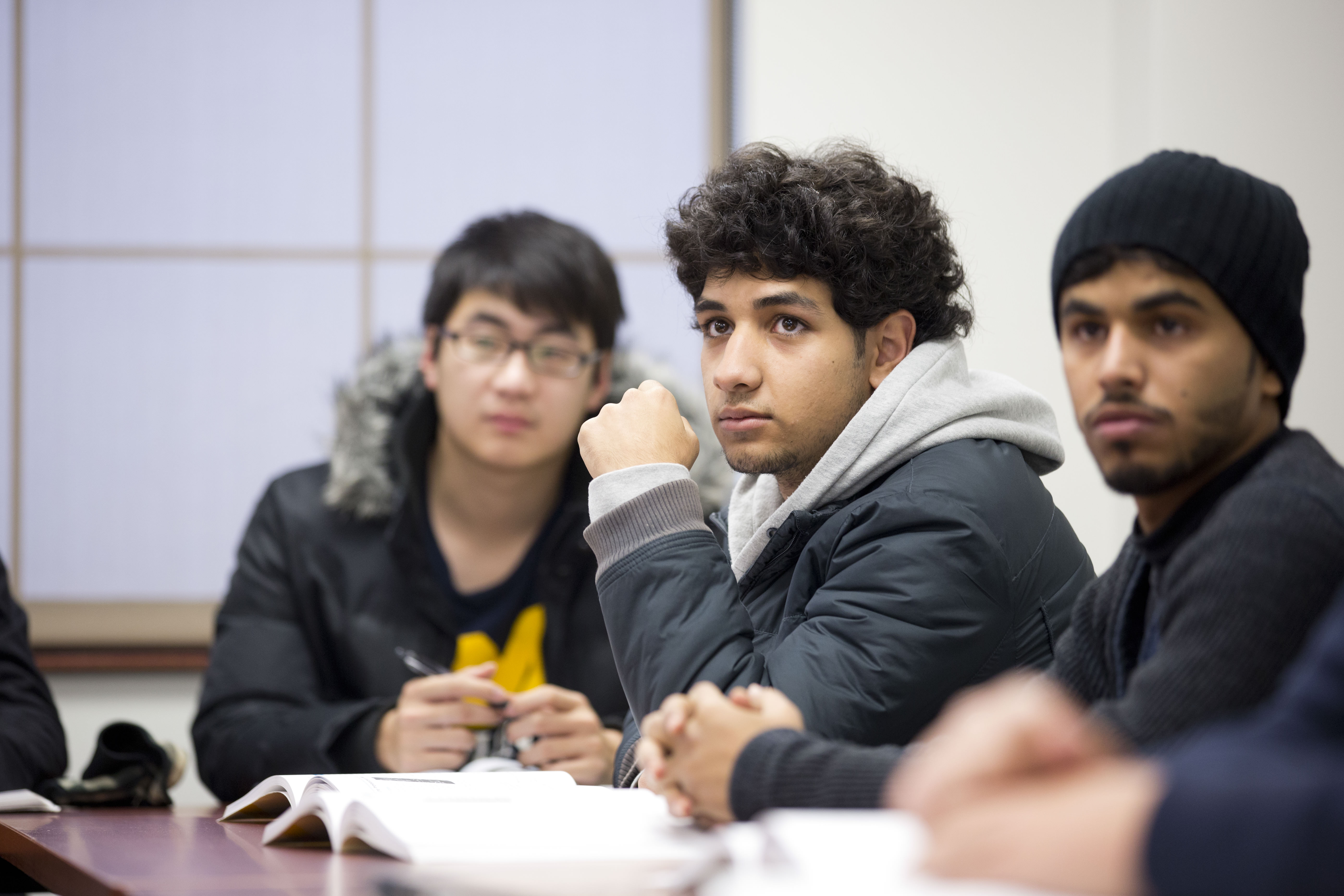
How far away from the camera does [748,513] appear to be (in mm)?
1418

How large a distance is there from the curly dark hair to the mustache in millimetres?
578

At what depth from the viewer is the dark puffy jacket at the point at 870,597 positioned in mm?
1056

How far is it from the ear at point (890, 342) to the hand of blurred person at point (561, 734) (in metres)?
0.57

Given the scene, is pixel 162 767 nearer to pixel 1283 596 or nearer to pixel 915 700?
pixel 915 700

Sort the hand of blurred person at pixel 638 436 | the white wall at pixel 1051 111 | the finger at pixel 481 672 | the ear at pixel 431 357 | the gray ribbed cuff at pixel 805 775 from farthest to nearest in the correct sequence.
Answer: the white wall at pixel 1051 111, the ear at pixel 431 357, the finger at pixel 481 672, the hand of blurred person at pixel 638 436, the gray ribbed cuff at pixel 805 775

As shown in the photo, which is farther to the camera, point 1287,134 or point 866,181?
point 1287,134

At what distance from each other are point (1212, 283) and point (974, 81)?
2.21 metres

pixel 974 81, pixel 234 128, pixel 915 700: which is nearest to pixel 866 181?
pixel 915 700

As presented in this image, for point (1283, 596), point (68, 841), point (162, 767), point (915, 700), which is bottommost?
point (162, 767)

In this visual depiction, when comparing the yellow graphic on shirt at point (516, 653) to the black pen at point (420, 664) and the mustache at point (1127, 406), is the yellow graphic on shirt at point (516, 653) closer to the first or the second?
the black pen at point (420, 664)

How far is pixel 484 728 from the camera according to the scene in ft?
5.44

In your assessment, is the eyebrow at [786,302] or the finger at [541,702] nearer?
the eyebrow at [786,302]

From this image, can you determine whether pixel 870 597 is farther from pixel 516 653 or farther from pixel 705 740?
pixel 516 653

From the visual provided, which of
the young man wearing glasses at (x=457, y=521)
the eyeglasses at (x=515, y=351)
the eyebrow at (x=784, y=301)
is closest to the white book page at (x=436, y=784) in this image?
the eyebrow at (x=784, y=301)
